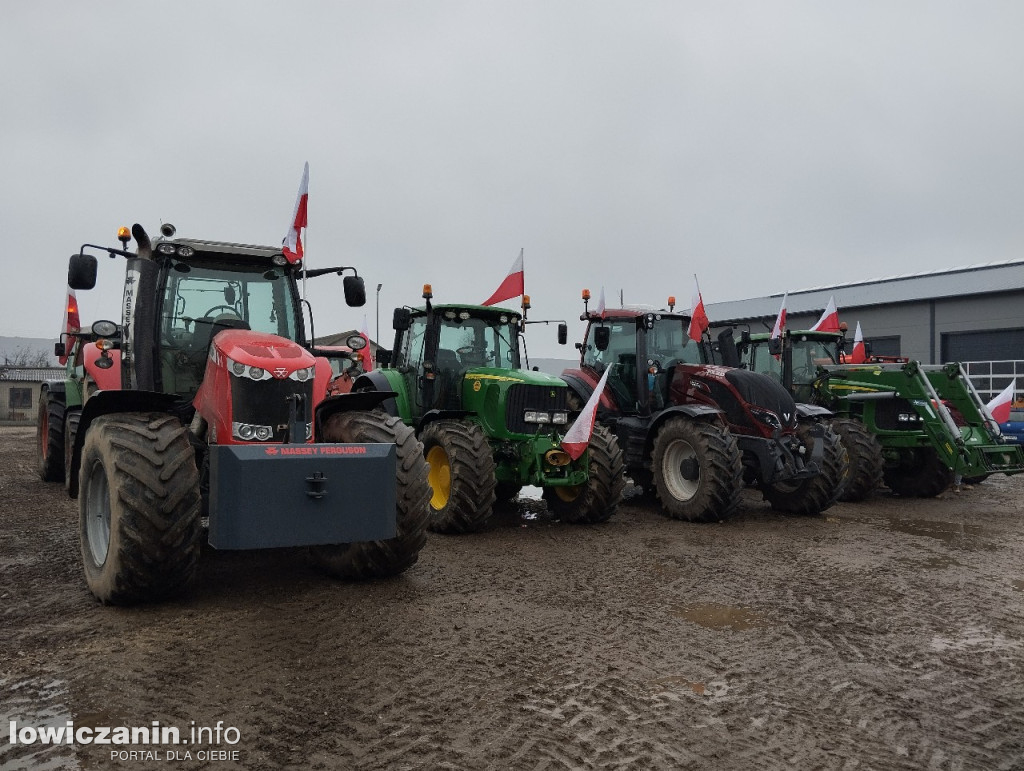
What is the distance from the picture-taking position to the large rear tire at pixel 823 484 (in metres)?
9.09

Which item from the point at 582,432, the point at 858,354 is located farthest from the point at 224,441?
the point at 858,354

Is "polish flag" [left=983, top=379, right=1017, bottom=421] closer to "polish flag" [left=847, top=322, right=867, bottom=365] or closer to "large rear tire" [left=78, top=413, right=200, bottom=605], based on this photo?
"polish flag" [left=847, top=322, right=867, bottom=365]

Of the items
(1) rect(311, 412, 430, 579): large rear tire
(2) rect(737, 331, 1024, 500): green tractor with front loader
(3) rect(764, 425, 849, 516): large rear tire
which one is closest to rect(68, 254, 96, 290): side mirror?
(1) rect(311, 412, 430, 579): large rear tire

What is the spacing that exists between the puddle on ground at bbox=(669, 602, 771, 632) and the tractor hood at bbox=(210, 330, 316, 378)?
2.95 meters

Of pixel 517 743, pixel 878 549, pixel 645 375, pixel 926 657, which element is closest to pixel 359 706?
pixel 517 743

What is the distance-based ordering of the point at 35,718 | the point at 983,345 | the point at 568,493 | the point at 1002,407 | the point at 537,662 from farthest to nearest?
the point at 983,345 < the point at 1002,407 < the point at 568,493 < the point at 537,662 < the point at 35,718

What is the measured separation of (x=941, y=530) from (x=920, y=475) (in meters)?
3.15

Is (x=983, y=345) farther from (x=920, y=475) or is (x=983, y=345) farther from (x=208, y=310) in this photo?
(x=208, y=310)

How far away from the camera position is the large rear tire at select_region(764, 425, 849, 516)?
358 inches

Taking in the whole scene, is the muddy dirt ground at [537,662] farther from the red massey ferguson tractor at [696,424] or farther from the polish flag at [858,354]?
the polish flag at [858,354]

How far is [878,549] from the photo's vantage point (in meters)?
7.16

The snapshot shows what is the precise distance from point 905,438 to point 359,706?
9.65 meters

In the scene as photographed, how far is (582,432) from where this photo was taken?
295 inches

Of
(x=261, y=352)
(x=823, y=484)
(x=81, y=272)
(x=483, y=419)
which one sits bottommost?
(x=823, y=484)
